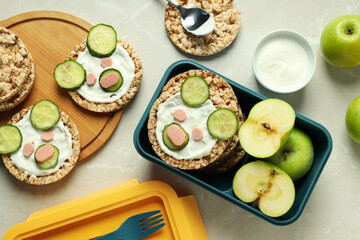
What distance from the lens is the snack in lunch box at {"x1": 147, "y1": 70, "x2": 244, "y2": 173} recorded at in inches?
54.6

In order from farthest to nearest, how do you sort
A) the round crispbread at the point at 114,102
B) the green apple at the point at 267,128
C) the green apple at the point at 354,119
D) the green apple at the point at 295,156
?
1. the round crispbread at the point at 114,102
2. the green apple at the point at 354,119
3. the green apple at the point at 295,156
4. the green apple at the point at 267,128

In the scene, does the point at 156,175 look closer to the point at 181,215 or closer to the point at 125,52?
the point at 181,215

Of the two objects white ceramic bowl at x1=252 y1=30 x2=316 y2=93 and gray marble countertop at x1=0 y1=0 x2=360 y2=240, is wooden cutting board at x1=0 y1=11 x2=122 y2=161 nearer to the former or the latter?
gray marble countertop at x1=0 y1=0 x2=360 y2=240

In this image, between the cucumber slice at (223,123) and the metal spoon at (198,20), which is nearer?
the cucumber slice at (223,123)

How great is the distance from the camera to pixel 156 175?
170 cm

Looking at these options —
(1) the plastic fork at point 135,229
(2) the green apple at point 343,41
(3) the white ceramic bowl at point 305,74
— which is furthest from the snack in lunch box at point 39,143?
(2) the green apple at point 343,41

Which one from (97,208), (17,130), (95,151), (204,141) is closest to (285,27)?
(204,141)

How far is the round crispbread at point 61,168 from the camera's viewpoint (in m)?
1.63

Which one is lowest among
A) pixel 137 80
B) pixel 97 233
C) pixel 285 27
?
pixel 97 233

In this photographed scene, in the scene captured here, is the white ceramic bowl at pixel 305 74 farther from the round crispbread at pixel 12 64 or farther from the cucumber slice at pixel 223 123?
the round crispbread at pixel 12 64

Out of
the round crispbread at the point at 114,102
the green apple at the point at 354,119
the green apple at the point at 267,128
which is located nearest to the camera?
the green apple at the point at 267,128

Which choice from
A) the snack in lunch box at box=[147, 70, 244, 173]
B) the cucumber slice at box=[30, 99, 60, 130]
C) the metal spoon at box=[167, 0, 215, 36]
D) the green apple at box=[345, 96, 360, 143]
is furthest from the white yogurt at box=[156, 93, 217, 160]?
the green apple at box=[345, 96, 360, 143]

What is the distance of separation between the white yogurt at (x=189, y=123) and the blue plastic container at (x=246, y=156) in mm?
60

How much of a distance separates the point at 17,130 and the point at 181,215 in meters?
0.81
